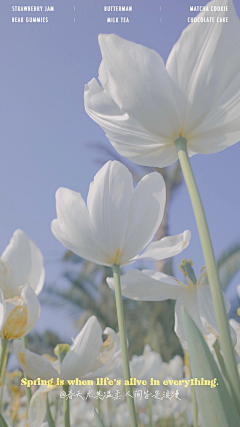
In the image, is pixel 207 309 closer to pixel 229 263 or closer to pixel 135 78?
pixel 135 78

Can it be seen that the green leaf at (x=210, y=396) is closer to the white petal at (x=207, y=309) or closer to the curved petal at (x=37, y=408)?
the white petal at (x=207, y=309)

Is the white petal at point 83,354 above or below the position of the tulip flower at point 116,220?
below

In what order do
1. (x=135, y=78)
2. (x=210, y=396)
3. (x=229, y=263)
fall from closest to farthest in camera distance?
(x=210, y=396), (x=135, y=78), (x=229, y=263)

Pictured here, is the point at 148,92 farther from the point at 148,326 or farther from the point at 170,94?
the point at 148,326

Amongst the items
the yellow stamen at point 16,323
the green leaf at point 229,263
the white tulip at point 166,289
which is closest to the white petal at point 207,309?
the white tulip at point 166,289

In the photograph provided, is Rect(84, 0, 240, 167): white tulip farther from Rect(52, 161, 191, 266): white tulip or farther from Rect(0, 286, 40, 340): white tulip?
Rect(0, 286, 40, 340): white tulip

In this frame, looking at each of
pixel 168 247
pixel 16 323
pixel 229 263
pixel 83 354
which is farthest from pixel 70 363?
pixel 229 263
